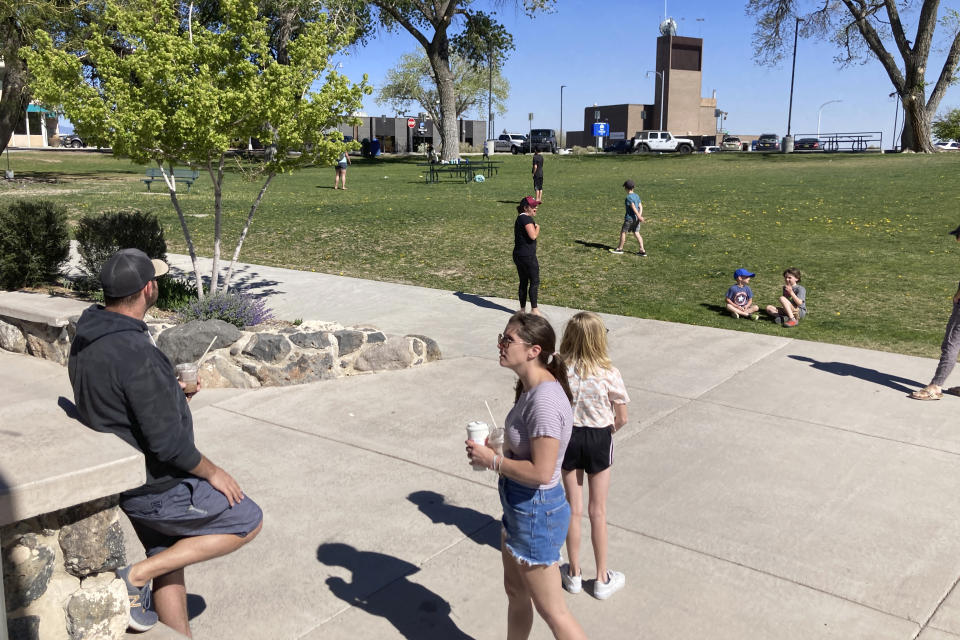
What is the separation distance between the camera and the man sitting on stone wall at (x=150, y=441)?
2.96 meters

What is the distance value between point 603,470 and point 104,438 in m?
2.35

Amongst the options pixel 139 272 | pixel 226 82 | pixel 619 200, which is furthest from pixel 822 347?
pixel 619 200

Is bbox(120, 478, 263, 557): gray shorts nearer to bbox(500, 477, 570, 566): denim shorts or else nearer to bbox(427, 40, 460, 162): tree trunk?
bbox(500, 477, 570, 566): denim shorts

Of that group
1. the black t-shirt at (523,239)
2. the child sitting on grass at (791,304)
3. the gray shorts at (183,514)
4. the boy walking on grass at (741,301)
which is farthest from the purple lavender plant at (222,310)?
the child sitting on grass at (791,304)

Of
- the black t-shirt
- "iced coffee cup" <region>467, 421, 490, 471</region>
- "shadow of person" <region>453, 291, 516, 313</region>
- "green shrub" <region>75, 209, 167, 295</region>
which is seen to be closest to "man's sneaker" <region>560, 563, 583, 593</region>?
"iced coffee cup" <region>467, 421, 490, 471</region>

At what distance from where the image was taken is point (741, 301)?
10.7m

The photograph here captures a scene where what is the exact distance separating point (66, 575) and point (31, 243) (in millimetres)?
9330

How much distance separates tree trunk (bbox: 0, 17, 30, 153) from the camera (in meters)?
20.7

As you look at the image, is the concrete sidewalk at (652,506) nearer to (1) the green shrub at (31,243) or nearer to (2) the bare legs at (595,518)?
(2) the bare legs at (595,518)

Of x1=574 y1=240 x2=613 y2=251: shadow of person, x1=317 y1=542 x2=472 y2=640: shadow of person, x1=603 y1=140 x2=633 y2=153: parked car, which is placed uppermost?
x1=603 y1=140 x2=633 y2=153: parked car

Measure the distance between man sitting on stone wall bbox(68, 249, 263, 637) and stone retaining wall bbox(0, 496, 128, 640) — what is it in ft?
0.38

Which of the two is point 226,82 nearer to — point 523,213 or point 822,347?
point 523,213

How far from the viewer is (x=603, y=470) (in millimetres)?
4160

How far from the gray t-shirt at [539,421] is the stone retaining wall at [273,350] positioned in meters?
4.81
